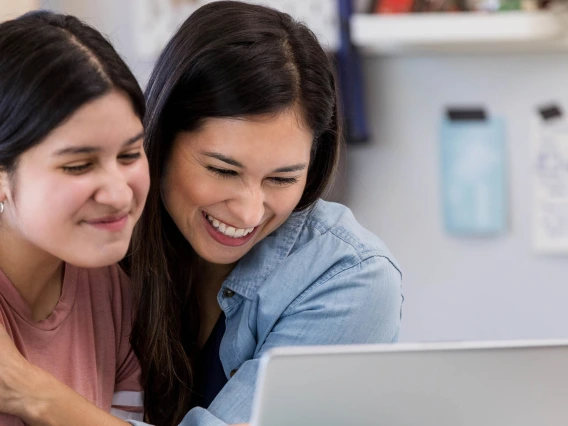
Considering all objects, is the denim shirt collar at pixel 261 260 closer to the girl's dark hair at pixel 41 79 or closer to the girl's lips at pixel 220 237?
the girl's lips at pixel 220 237

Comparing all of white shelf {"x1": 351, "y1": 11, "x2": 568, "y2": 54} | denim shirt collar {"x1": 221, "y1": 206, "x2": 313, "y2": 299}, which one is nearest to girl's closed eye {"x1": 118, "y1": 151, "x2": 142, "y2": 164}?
denim shirt collar {"x1": 221, "y1": 206, "x2": 313, "y2": 299}

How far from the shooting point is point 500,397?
917 mm

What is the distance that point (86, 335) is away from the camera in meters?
1.33

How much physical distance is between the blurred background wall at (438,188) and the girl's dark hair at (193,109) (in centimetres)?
104

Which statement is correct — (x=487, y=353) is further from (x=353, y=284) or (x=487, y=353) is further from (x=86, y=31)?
(x=86, y=31)

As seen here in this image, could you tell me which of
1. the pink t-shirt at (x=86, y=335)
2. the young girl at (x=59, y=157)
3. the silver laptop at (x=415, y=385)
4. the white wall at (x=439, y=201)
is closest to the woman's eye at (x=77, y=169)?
the young girl at (x=59, y=157)

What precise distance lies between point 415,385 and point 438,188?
164 centimetres

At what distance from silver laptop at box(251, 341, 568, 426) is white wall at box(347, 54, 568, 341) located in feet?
5.15

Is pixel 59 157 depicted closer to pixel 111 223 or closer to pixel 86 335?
pixel 111 223

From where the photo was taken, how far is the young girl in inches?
41.3

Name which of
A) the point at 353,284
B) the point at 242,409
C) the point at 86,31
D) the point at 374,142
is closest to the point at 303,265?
the point at 353,284

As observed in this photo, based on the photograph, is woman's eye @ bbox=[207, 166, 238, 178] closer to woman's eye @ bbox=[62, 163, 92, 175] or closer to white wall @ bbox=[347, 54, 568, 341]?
woman's eye @ bbox=[62, 163, 92, 175]

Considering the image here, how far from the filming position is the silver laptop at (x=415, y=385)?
88cm

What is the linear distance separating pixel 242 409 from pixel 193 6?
4.43 ft
